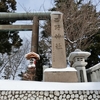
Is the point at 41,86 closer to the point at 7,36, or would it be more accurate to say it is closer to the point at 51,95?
the point at 51,95

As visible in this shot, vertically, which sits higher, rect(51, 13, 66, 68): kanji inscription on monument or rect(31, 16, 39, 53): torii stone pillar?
rect(31, 16, 39, 53): torii stone pillar

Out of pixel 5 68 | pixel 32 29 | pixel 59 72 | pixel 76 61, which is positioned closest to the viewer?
pixel 59 72

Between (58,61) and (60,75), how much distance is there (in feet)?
1.87

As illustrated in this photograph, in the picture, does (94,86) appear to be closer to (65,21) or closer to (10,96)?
(10,96)

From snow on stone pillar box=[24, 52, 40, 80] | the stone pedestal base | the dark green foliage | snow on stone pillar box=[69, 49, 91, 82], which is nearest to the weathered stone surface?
the stone pedestal base

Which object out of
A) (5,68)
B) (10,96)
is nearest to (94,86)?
(10,96)

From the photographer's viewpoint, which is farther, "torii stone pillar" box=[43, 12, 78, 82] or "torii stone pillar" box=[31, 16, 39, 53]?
"torii stone pillar" box=[31, 16, 39, 53]

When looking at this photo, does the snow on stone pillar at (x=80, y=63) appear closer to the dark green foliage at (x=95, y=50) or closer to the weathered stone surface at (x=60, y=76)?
the weathered stone surface at (x=60, y=76)

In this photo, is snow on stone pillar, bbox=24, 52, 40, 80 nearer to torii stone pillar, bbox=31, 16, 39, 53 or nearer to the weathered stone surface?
torii stone pillar, bbox=31, 16, 39, 53

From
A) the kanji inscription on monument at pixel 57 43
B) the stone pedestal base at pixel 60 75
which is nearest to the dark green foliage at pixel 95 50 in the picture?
the kanji inscription on monument at pixel 57 43

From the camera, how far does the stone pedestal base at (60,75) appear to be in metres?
4.38

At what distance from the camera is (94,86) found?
3738 mm

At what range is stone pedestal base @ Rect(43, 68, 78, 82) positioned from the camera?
4.38 metres

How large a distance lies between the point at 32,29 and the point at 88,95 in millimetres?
6067
